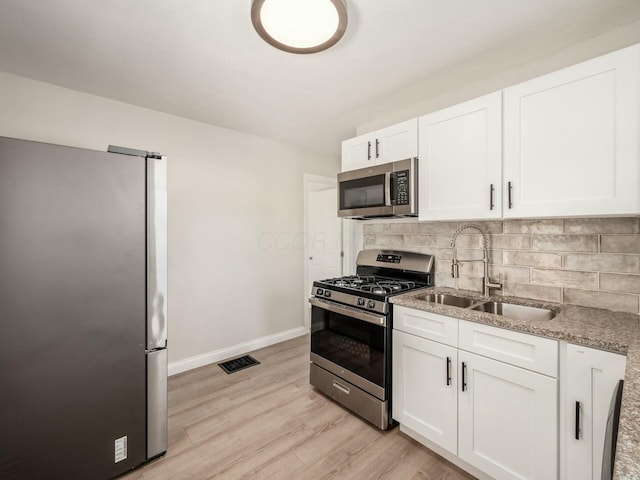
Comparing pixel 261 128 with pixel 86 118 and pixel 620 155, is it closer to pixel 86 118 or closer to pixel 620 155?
pixel 86 118

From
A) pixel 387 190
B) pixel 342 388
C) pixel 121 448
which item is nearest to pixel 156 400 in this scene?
pixel 121 448

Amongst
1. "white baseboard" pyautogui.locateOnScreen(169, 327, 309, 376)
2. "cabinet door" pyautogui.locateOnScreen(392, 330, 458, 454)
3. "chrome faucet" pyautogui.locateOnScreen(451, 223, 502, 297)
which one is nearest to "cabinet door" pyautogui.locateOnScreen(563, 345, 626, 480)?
"cabinet door" pyautogui.locateOnScreen(392, 330, 458, 454)

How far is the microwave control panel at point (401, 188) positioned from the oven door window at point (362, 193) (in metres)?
0.09

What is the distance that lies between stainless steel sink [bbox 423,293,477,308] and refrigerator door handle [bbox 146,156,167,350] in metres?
1.73

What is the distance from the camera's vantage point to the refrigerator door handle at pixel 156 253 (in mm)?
1640

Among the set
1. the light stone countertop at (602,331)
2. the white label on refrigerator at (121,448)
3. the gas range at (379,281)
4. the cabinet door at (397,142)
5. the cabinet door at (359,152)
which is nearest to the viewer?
the light stone countertop at (602,331)

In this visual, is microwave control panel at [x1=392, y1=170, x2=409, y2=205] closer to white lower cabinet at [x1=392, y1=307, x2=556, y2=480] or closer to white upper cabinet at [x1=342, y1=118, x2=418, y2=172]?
white upper cabinet at [x1=342, y1=118, x2=418, y2=172]

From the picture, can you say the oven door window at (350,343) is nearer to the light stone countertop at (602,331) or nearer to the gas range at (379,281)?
the gas range at (379,281)

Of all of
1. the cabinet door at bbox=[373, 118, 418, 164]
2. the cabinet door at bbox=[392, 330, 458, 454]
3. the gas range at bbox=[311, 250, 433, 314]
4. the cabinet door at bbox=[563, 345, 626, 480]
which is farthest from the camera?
the cabinet door at bbox=[373, 118, 418, 164]

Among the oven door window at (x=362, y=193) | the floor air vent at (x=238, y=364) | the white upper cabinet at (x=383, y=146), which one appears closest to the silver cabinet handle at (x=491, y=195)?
the white upper cabinet at (x=383, y=146)

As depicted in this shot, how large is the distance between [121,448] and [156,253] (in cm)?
106

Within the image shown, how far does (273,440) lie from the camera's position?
1912 mm

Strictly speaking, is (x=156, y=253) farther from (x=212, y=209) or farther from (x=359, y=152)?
(x=359, y=152)

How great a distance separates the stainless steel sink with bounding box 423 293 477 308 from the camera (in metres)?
2.07
